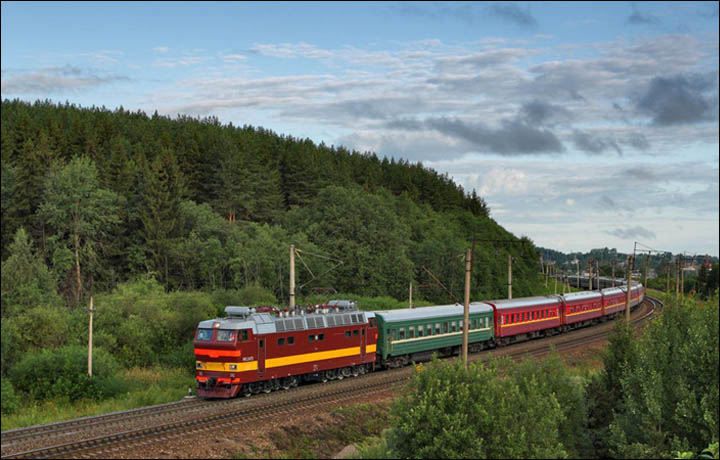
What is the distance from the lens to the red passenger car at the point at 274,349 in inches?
1324

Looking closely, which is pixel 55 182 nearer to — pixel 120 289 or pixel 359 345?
pixel 120 289

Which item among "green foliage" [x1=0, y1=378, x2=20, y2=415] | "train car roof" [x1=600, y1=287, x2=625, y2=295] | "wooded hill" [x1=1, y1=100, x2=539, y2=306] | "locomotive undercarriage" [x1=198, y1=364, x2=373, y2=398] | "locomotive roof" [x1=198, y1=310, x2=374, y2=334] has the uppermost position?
"wooded hill" [x1=1, y1=100, x2=539, y2=306]

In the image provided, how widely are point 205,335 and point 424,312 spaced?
18.0 meters

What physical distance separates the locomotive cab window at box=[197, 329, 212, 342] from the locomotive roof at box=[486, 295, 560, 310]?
28.9 meters

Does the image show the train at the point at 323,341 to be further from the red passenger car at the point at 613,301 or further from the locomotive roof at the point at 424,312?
the red passenger car at the point at 613,301

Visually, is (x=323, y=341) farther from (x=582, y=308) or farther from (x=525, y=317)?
(x=582, y=308)

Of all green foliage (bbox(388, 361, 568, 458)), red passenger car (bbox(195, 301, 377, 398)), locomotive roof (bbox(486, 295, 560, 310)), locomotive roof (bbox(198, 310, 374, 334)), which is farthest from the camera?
locomotive roof (bbox(486, 295, 560, 310))

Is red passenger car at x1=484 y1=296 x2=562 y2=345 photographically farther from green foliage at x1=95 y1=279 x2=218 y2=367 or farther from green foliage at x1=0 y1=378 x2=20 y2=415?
green foliage at x1=0 y1=378 x2=20 y2=415

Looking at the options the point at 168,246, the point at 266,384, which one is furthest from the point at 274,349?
the point at 168,246

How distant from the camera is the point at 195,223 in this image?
3642 inches

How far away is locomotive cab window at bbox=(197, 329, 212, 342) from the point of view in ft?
112

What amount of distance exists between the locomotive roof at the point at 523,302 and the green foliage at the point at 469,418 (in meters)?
31.9

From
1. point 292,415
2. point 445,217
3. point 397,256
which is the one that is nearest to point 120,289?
point 397,256

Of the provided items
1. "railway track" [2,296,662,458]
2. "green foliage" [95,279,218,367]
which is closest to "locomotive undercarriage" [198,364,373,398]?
"railway track" [2,296,662,458]
